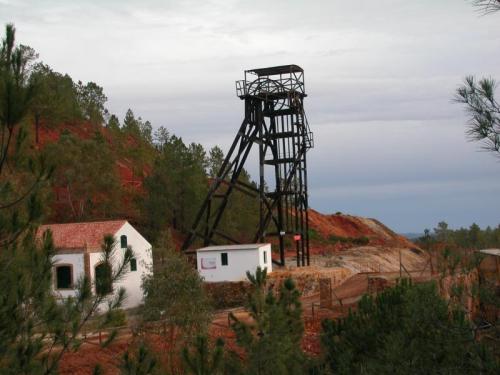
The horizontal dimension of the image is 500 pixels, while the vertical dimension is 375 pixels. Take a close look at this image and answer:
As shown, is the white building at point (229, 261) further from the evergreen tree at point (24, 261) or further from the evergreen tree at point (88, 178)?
the evergreen tree at point (24, 261)

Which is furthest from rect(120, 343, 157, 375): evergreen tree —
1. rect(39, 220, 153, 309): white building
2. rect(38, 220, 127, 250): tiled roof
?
rect(38, 220, 127, 250): tiled roof

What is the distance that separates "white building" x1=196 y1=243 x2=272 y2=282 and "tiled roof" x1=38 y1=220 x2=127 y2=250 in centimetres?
493

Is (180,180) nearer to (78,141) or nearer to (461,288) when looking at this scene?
(78,141)

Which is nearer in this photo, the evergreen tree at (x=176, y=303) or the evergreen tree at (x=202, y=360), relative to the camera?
the evergreen tree at (x=202, y=360)

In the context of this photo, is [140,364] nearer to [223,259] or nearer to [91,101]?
[223,259]

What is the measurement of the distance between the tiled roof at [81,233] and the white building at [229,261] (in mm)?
4927

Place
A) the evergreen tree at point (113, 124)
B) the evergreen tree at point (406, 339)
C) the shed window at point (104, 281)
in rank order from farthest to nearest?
the evergreen tree at point (113, 124) < the shed window at point (104, 281) < the evergreen tree at point (406, 339)

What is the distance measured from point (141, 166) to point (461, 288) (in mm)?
59201

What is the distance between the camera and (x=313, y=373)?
1427cm

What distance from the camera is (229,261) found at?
37000 mm

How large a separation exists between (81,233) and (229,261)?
7.76 m

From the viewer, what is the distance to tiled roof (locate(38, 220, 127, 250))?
33.6 meters

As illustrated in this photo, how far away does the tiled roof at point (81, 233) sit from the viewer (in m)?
33.6

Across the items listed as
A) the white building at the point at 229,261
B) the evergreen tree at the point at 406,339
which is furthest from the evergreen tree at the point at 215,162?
the evergreen tree at the point at 406,339
